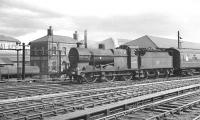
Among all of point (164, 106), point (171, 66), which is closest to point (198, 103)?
point (164, 106)

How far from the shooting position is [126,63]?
22.5 meters

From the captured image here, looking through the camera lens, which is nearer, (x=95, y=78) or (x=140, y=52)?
(x=95, y=78)

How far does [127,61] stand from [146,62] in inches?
92.8

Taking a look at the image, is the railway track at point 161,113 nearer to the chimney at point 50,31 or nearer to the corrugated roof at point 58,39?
the corrugated roof at point 58,39

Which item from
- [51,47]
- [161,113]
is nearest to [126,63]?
[161,113]

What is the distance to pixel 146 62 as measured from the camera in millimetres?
23891

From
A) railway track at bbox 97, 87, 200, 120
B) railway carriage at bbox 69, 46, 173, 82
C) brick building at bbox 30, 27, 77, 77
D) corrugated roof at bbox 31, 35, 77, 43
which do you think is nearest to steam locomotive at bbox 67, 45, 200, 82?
railway carriage at bbox 69, 46, 173, 82

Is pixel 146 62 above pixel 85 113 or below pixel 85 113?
above

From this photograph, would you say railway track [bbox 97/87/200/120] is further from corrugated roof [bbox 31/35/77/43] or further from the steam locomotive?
corrugated roof [bbox 31/35/77/43]

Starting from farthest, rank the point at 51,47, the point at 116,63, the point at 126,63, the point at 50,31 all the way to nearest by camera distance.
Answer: the point at 50,31 → the point at 51,47 → the point at 126,63 → the point at 116,63

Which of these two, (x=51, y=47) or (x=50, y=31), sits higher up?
(x=50, y=31)

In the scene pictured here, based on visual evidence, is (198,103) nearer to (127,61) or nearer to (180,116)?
(180,116)

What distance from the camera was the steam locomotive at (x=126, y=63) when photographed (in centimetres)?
1977

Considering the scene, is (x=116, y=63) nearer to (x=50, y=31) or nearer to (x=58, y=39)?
(x=58, y=39)
